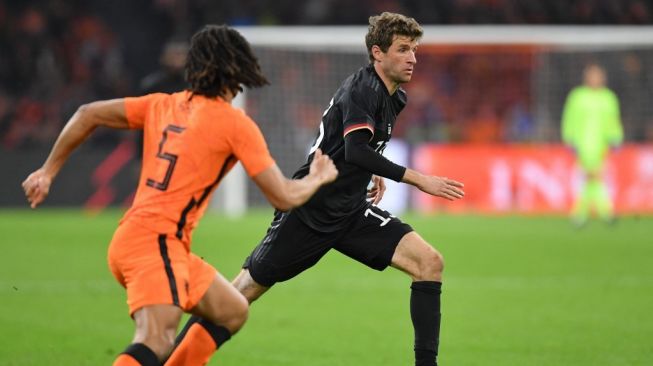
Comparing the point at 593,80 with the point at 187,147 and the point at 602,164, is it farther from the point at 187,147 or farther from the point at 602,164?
the point at 187,147

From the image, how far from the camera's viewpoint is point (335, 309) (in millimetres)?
11570

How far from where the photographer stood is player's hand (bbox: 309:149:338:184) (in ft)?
19.5

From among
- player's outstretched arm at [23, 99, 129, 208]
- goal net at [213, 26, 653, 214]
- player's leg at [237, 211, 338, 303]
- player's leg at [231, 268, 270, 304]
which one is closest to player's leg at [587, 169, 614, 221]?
goal net at [213, 26, 653, 214]

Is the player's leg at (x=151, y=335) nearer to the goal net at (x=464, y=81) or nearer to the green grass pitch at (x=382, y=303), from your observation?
the green grass pitch at (x=382, y=303)

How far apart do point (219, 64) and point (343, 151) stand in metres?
1.95

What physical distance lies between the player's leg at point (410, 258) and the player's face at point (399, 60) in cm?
91

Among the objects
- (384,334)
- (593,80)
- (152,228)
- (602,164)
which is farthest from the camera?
(602,164)

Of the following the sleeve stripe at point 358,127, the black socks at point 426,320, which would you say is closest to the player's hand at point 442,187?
the sleeve stripe at point 358,127

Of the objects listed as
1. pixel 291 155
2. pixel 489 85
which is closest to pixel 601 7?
pixel 489 85

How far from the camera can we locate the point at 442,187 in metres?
6.85

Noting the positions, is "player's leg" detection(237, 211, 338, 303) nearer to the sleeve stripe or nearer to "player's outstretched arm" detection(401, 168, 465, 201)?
the sleeve stripe

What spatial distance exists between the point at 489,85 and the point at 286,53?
580 cm

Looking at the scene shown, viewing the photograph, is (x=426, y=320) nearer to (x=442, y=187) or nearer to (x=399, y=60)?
(x=442, y=187)

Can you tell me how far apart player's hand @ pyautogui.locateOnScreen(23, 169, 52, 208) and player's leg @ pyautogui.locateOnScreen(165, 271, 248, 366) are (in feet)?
3.15
